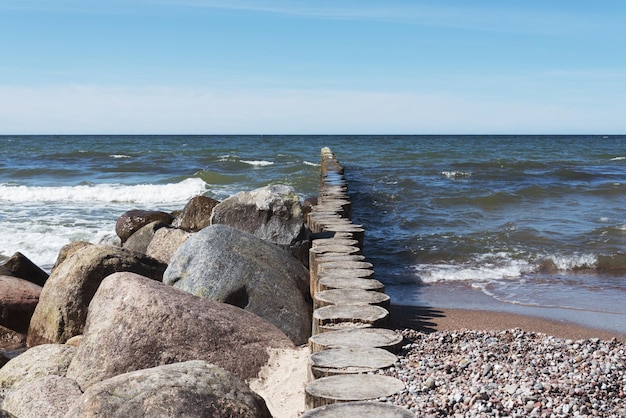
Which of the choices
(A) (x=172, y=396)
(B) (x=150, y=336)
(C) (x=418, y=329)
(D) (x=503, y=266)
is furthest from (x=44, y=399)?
(D) (x=503, y=266)

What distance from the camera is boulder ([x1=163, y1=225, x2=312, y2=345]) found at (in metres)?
6.16

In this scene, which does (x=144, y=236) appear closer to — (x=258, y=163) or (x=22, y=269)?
(x=22, y=269)

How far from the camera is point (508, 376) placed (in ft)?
13.1

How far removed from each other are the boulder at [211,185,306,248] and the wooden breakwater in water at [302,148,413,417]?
1.04 ft

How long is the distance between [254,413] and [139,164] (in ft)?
101

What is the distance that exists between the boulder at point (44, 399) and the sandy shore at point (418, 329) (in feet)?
4.09

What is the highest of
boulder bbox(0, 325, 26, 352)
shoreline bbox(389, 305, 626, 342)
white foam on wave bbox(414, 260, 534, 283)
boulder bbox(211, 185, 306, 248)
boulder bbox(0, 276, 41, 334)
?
boulder bbox(211, 185, 306, 248)

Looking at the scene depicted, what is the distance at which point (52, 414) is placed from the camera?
4281 mm

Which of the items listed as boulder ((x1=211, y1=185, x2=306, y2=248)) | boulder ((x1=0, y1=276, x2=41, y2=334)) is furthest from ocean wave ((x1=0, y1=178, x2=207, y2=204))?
boulder ((x1=0, y1=276, x2=41, y2=334))

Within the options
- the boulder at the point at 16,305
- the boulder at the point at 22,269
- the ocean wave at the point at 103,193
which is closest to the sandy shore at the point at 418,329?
the boulder at the point at 16,305

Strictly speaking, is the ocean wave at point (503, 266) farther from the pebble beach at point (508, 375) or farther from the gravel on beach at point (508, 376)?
the gravel on beach at point (508, 376)

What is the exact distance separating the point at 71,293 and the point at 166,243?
2.47 metres

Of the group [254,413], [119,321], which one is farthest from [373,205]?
[254,413]

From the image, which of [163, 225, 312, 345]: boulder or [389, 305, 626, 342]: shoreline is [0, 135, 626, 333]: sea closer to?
[389, 305, 626, 342]: shoreline
